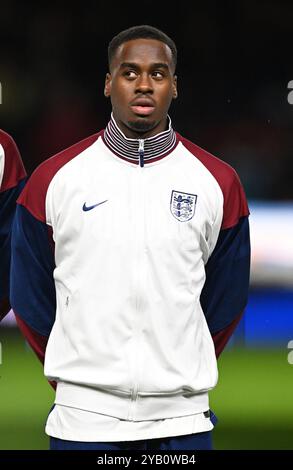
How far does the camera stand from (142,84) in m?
3.36

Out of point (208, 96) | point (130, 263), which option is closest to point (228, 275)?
point (130, 263)

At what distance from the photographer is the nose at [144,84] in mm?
3354

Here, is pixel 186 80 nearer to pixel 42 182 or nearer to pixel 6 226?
pixel 6 226

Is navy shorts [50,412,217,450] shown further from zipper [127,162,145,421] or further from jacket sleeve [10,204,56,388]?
jacket sleeve [10,204,56,388]

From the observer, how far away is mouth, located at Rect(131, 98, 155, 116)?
3365 mm

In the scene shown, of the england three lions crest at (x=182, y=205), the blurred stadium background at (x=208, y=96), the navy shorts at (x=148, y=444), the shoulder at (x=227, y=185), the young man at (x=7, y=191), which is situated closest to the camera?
the navy shorts at (x=148, y=444)

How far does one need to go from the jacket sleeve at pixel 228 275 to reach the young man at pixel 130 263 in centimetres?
1

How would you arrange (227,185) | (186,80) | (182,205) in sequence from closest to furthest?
(182,205)
(227,185)
(186,80)

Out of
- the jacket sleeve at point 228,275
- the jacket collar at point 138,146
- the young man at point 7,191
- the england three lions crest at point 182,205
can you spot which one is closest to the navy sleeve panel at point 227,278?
the jacket sleeve at point 228,275

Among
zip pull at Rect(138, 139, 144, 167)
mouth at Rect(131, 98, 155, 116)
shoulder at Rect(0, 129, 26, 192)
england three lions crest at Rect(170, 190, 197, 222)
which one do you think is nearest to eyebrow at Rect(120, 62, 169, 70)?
mouth at Rect(131, 98, 155, 116)

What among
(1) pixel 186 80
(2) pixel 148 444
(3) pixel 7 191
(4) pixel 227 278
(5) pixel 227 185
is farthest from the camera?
(1) pixel 186 80

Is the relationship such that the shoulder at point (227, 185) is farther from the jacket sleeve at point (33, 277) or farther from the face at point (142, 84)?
the jacket sleeve at point (33, 277)
